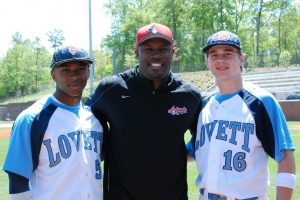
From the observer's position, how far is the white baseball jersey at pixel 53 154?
3057 mm

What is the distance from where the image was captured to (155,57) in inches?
138

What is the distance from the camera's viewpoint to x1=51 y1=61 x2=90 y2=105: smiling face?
3348 mm

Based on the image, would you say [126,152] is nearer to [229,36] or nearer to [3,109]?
[229,36]

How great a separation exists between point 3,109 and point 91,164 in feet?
133

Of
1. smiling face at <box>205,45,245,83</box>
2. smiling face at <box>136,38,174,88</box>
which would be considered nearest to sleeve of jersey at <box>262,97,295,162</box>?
smiling face at <box>205,45,245,83</box>

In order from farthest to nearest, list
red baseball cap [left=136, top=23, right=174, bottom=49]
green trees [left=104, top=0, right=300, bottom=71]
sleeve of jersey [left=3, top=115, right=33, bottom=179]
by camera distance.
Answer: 1. green trees [left=104, top=0, right=300, bottom=71]
2. red baseball cap [left=136, top=23, right=174, bottom=49]
3. sleeve of jersey [left=3, top=115, right=33, bottom=179]

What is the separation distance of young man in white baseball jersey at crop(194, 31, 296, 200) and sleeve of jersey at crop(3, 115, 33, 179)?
52.4 inches

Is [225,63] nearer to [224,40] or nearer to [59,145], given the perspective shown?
[224,40]

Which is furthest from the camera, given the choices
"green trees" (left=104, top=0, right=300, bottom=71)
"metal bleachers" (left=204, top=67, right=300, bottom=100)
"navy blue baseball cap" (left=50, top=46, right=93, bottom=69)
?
"green trees" (left=104, top=0, right=300, bottom=71)

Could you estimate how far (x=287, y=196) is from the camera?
10.0 feet

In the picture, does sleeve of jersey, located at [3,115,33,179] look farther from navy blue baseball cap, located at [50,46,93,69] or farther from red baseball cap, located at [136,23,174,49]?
red baseball cap, located at [136,23,174,49]

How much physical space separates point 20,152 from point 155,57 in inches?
49.5

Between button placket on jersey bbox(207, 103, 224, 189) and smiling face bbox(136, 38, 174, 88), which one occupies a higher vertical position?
smiling face bbox(136, 38, 174, 88)

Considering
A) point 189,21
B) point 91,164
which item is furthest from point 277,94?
point 91,164
